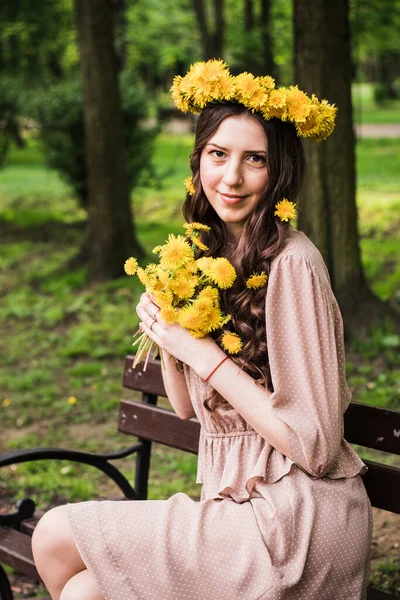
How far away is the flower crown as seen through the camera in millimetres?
2465

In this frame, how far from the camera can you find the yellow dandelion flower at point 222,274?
249cm

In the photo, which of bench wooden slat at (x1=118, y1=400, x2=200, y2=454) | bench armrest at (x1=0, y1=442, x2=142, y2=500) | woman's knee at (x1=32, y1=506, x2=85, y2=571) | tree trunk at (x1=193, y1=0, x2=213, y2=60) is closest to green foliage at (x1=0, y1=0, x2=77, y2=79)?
tree trunk at (x1=193, y1=0, x2=213, y2=60)

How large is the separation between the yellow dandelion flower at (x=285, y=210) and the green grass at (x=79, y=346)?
189 cm

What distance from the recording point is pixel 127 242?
30.5 feet

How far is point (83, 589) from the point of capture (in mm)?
2393

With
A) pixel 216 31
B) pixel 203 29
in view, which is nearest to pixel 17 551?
pixel 203 29

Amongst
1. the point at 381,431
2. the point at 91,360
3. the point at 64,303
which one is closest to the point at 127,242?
the point at 64,303

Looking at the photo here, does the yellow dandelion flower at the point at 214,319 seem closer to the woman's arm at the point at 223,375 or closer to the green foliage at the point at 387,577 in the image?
the woman's arm at the point at 223,375

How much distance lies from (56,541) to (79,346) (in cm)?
515

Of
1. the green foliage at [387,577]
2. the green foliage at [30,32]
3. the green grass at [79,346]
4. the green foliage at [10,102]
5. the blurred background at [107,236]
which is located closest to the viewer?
the green foliage at [387,577]

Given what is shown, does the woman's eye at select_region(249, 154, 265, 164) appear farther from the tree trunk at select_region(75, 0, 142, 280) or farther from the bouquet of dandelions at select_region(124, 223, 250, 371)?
the tree trunk at select_region(75, 0, 142, 280)

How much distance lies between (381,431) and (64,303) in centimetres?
616

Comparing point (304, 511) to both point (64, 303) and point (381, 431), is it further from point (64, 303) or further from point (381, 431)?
point (64, 303)

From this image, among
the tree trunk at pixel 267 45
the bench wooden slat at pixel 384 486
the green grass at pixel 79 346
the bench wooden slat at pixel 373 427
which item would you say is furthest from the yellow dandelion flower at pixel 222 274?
the tree trunk at pixel 267 45
